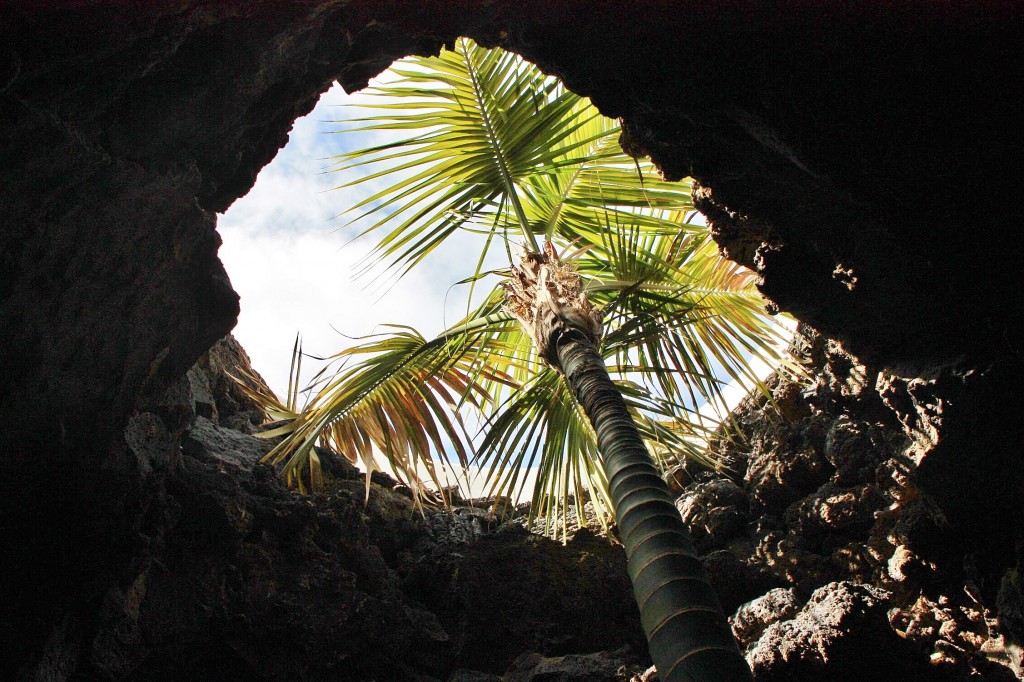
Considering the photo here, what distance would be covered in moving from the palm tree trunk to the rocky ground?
1.21 metres

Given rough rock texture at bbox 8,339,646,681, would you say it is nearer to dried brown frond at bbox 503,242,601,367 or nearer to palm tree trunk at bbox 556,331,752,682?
palm tree trunk at bbox 556,331,752,682

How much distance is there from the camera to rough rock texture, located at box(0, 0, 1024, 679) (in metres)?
1.71

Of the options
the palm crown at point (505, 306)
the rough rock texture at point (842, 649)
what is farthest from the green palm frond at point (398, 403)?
the rough rock texture at point (842, 649)

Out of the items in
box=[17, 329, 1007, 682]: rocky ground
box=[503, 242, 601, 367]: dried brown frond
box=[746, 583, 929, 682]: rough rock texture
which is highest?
box=[503, 242, 601, 367]: dried brown frond

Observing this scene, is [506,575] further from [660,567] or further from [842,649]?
[660,567]

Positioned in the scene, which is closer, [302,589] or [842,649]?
[842,649]

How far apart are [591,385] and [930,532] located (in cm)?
185

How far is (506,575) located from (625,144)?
2721 millimetres

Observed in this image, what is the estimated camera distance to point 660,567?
1.69m

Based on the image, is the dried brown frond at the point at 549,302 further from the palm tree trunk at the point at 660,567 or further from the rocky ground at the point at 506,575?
the rocky ground at the point at 506,575

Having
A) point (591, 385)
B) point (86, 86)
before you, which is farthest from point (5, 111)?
point (591, 385)

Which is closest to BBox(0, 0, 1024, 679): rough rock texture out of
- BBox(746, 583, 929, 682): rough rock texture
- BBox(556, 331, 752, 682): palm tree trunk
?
BBox(746, 583, 929, 682): rough rock texture

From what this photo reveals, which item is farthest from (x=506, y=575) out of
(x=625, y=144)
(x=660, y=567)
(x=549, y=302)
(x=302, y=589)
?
(x=625, y=144)

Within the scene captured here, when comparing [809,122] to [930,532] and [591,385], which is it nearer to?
[591,385]
